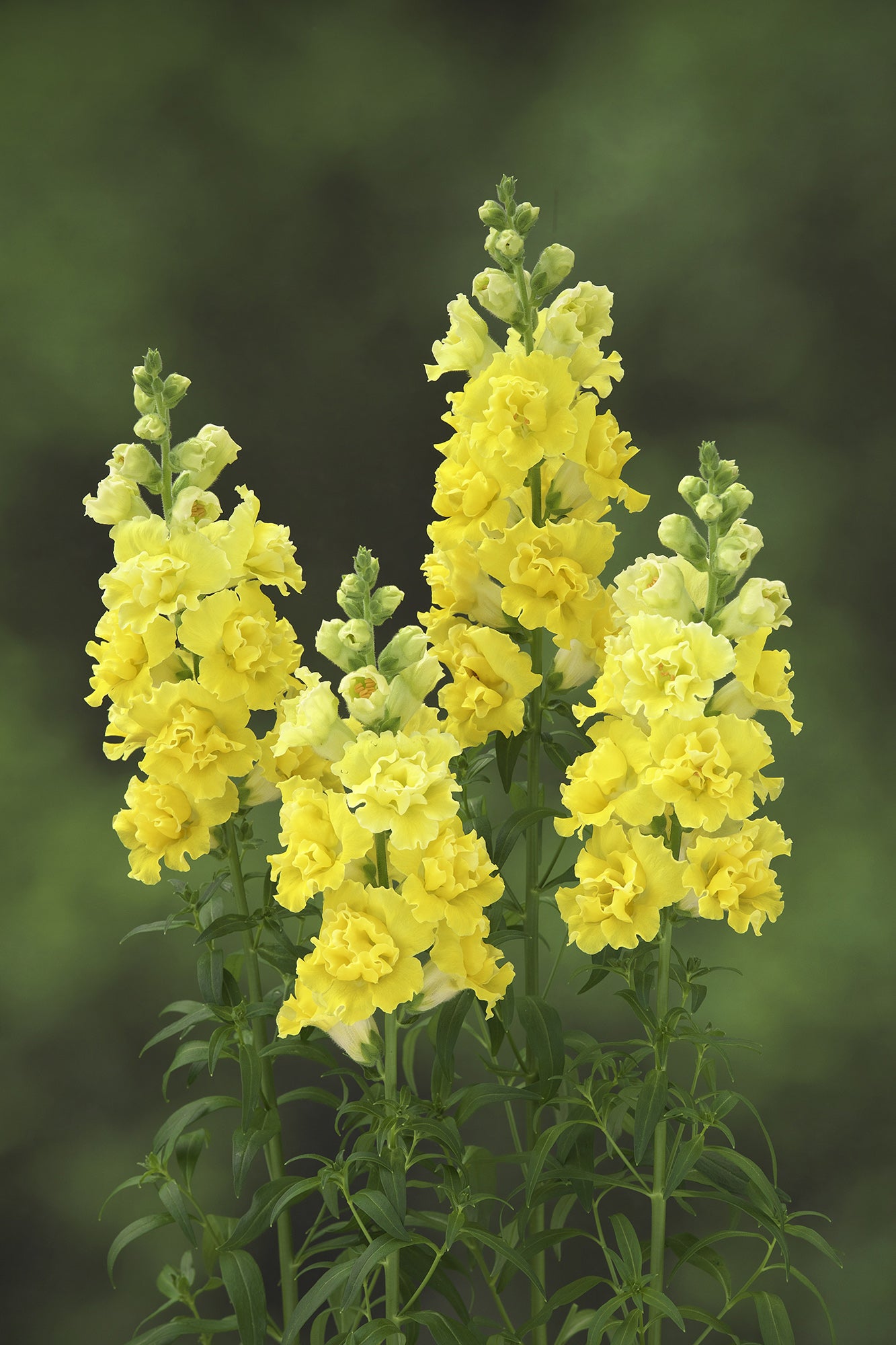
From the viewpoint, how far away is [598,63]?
4020 mm

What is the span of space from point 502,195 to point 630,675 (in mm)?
1043

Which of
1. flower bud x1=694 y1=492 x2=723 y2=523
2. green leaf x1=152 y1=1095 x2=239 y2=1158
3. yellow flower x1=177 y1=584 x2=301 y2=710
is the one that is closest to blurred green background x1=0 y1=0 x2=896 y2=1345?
green leaf x1=152 y1=1095 x2=239 y2=1158

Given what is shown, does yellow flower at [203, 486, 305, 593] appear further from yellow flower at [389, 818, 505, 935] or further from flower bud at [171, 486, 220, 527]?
yellow flower at [389, 818, 505, 935]

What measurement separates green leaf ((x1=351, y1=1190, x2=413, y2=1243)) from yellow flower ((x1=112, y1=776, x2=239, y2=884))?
67 centimetres

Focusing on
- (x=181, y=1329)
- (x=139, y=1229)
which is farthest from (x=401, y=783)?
(x=181, y=1329)

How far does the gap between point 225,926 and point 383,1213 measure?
611mm

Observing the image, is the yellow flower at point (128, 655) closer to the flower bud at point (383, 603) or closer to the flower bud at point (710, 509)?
the flower bud at point (383, 603)

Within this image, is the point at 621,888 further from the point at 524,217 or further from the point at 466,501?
the point at 524,217

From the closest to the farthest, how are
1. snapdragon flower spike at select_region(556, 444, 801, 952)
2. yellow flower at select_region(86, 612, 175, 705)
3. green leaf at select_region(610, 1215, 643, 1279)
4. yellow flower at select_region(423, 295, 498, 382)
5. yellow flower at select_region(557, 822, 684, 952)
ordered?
snapdragon flower spike at select_region(556, 444, 801, 952)
yellow flower at select_region(557, 822, 684, 952)
yellow flower at select_region(86, 612, 175, 705)
green leaf at select_region(610, 1215, 643, 1279)
yellow flower at select_region(423, 295, 498, 382)

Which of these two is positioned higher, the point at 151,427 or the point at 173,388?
the point at 173,388

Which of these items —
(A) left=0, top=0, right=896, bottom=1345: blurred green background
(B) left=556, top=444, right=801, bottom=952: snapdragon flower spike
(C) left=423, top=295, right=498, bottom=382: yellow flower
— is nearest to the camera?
(B) left=556, top=444, right=801, bottom=952: snapdragon flower spike

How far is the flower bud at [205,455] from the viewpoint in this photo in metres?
2.64

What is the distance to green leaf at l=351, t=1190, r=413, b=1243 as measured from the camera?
244 cm

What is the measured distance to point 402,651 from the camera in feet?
7.69
